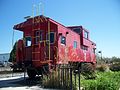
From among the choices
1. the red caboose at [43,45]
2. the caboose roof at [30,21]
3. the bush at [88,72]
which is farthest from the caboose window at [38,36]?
the bush at [88,72]

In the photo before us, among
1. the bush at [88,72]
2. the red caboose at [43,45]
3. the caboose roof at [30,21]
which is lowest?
the bush at [88,72]

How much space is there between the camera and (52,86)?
37.5 ft

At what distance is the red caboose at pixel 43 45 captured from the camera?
13867 mm

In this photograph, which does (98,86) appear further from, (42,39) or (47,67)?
(42,39)

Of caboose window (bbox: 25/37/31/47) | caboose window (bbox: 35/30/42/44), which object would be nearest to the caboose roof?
caboose window (bbox: 35/30/42/44)

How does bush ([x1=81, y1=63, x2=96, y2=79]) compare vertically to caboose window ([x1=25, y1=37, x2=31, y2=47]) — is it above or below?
below

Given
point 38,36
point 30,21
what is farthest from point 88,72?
point 30,21

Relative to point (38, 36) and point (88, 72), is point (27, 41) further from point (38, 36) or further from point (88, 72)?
point (88, 72)

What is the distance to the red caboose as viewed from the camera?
13.9 m

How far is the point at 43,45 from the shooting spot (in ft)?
47.5

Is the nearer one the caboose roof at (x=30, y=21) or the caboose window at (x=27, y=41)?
the caboose roof at (x=30, y=21)

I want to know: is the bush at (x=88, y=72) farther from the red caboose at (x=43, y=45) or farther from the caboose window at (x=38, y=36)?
the caboose window at (x=38, y=36)

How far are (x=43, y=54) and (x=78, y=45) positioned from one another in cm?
563

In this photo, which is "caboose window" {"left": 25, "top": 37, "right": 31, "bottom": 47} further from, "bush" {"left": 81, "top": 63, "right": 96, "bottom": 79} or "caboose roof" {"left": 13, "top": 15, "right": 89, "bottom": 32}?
"bush" {"left": 81, "top": 63, "right": 96, "bottom": 79}
